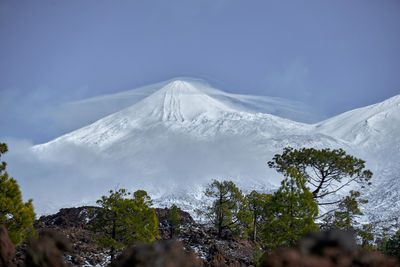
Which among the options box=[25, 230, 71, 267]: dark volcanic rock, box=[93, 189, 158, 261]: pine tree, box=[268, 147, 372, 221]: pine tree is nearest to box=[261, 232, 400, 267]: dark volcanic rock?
box=[25, 230, 71, 267]: dark volcanic rock

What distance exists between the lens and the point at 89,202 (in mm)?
193375

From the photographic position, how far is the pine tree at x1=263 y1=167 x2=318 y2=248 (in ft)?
50.5

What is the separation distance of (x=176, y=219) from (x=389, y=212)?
126961mm

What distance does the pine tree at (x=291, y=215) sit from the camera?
15391 mm

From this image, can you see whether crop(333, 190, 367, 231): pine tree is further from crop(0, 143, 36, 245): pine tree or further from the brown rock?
crop(0, 143, 36, 245): pine tree

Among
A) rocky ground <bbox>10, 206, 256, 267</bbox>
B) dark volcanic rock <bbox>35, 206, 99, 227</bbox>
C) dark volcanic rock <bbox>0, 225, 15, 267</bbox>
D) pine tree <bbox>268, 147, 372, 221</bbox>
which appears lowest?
rocky ground <bbox>10, 206, 256, 267</bbox>

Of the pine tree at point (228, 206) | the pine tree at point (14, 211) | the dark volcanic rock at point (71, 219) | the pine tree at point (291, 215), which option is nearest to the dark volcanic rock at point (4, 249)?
the pine tree at point (14, 211)

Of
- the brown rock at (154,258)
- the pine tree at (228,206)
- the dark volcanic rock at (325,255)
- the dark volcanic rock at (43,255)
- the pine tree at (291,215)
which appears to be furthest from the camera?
the pine tree at (228,206)

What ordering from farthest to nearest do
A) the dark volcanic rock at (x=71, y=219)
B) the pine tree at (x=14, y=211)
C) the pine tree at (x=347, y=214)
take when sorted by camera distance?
the dark volcanic rock at (x=71, y=219) → the pine tree at (x=347, y=214) → the pine tree at (x=14, y=211)

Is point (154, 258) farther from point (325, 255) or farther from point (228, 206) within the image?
point (228, 206)

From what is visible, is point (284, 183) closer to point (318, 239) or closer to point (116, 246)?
point (318, 239)

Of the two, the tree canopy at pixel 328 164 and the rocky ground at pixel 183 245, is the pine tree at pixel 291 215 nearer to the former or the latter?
the tree canopy at pixel 328 164

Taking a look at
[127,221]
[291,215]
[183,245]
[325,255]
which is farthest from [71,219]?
[325,255]

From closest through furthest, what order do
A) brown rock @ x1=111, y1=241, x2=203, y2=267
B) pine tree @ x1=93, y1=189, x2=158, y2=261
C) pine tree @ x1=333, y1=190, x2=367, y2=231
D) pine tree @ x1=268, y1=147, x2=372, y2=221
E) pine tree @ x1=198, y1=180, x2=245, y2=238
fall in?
brown rock @ x1=111, y1=241, x2=203, y2=267 < pine tree @ x1=333, y1=190, x2=367, y2=231 < pine tree @ x1=268, y1=147, x2=372, y2=221 < pine tree @ x1=93, y1=189, x2=158, y2=261 < pine tree @ x1=198, y1=180, x2=245, y2=238
